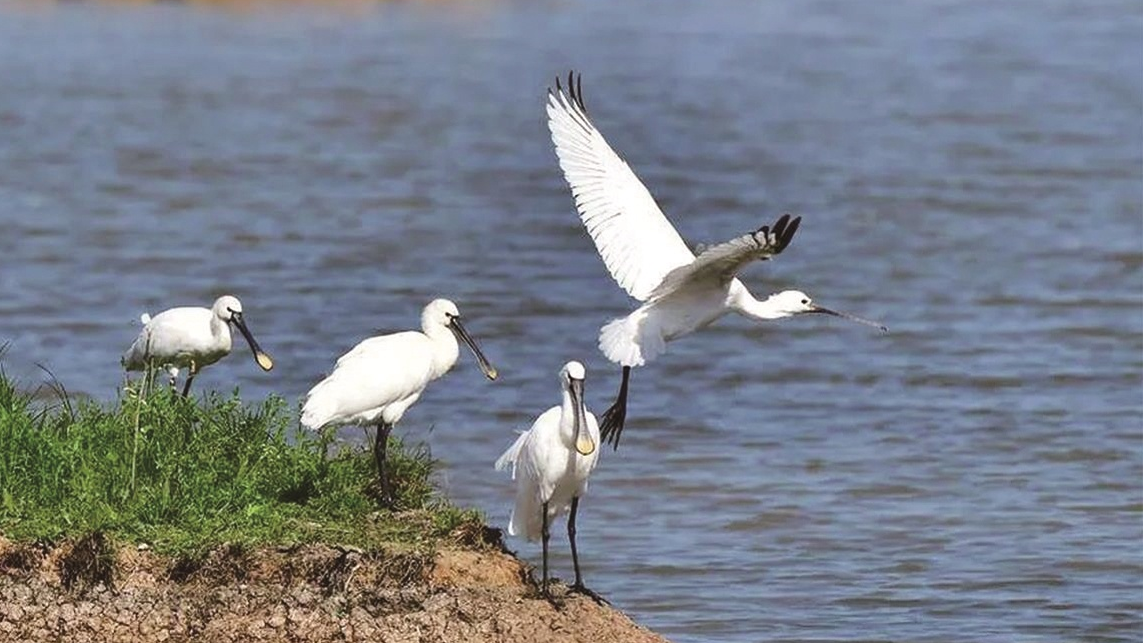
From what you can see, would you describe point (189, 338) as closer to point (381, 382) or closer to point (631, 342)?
point (381, 382)

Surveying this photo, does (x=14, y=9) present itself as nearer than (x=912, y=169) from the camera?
No

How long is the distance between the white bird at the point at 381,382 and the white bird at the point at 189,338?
3.16 feet

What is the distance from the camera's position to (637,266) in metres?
10.5

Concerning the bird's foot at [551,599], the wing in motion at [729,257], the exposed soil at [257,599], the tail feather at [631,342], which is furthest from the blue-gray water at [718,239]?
the exposed soil at [257,599]

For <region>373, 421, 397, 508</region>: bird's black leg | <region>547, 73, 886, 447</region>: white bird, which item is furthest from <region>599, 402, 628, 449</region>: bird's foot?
<region>373, 421, 397, 508</region>: bird's black leg

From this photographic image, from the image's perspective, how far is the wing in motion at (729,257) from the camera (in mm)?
8900

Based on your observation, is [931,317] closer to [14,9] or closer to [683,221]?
[683,221]

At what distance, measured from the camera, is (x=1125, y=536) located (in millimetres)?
11414

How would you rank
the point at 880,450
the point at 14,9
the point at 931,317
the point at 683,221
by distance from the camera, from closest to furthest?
the point at 880,450 → the point at 931,317 → the point at 683,221 → the point at 14,9

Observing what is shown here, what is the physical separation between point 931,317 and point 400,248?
449cm

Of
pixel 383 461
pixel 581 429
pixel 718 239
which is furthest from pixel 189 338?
pixel 718 239

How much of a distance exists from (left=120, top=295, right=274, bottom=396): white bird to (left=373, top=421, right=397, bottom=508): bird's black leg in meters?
1.21

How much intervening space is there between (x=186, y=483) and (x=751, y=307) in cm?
301

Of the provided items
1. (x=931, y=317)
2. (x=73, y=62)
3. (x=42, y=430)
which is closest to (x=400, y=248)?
(x=931, y=317)
